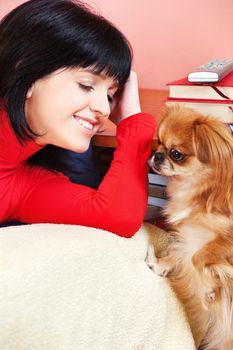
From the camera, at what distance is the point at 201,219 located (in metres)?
0.65

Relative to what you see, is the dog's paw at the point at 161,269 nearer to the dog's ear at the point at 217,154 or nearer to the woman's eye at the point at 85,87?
the dog's ear at the point at 217,154

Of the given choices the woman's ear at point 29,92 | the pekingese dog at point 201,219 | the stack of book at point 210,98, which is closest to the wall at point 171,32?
the stack of book at point 210,98

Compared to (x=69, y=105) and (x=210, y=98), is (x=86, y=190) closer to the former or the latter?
(x=69, y=105)

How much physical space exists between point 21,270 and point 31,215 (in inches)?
10.8

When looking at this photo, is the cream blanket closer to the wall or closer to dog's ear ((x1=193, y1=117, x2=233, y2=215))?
dog's ear ((x1=193, y1=117, x2=233, y2=215))

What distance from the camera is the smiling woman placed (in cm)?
64

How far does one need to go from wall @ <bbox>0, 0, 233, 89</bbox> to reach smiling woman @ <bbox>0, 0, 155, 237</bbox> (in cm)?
35

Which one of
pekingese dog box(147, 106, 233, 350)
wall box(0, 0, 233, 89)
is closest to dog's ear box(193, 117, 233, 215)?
pekingese dog box(147, 106, 233, 350)

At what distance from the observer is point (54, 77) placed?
0.64 meters

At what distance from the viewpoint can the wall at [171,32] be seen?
99 centimetres

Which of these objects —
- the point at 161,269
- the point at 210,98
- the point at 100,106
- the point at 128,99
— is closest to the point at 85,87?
the point at 100,106

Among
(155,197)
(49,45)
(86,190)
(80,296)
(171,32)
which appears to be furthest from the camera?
(171,32)

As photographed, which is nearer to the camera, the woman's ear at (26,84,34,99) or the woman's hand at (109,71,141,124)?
the woman's ear at (26,84,34,99)

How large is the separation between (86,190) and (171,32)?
0.59m
